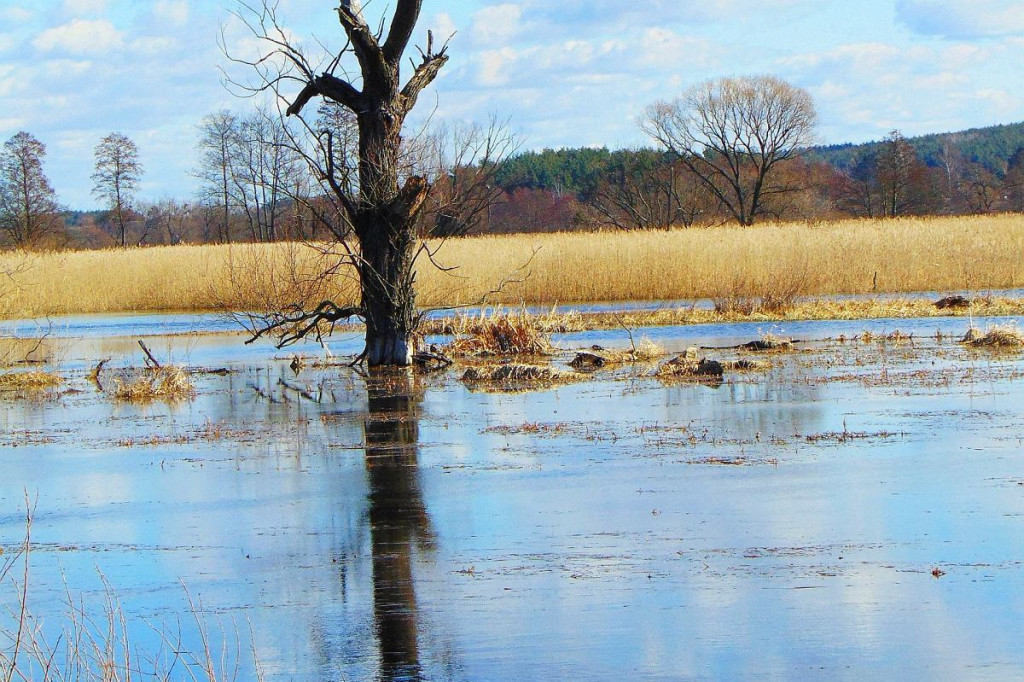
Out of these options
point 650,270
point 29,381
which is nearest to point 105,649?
point 29,381

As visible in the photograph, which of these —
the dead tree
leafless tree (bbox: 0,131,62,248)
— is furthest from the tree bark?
leafless tree (bbox: 0,131,62,248)

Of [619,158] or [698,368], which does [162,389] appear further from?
[619,158]

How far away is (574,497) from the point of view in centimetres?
879

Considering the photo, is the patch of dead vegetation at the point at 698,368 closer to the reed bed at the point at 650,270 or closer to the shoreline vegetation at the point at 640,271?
the shoreline vegetation at the point at 640,271

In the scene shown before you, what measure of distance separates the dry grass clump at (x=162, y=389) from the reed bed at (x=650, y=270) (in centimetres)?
1186

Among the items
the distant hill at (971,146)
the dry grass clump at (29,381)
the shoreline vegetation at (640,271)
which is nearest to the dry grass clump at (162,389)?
the dry grass clump at (29,381)

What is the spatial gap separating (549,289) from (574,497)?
2368 centimetres

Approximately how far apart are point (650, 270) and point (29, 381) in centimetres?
1732

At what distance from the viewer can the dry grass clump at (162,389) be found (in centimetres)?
1619

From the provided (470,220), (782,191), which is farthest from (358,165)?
(782,191)

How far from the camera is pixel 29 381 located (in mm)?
18344

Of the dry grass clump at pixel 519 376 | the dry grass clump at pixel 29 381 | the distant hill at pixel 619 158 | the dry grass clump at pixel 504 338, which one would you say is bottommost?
the dry grass clump at pixel 519 376

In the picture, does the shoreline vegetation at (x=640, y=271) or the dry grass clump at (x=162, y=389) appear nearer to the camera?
the dry grass clump at (x=162, y=389)

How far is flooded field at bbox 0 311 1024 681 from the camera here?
5633 mm
